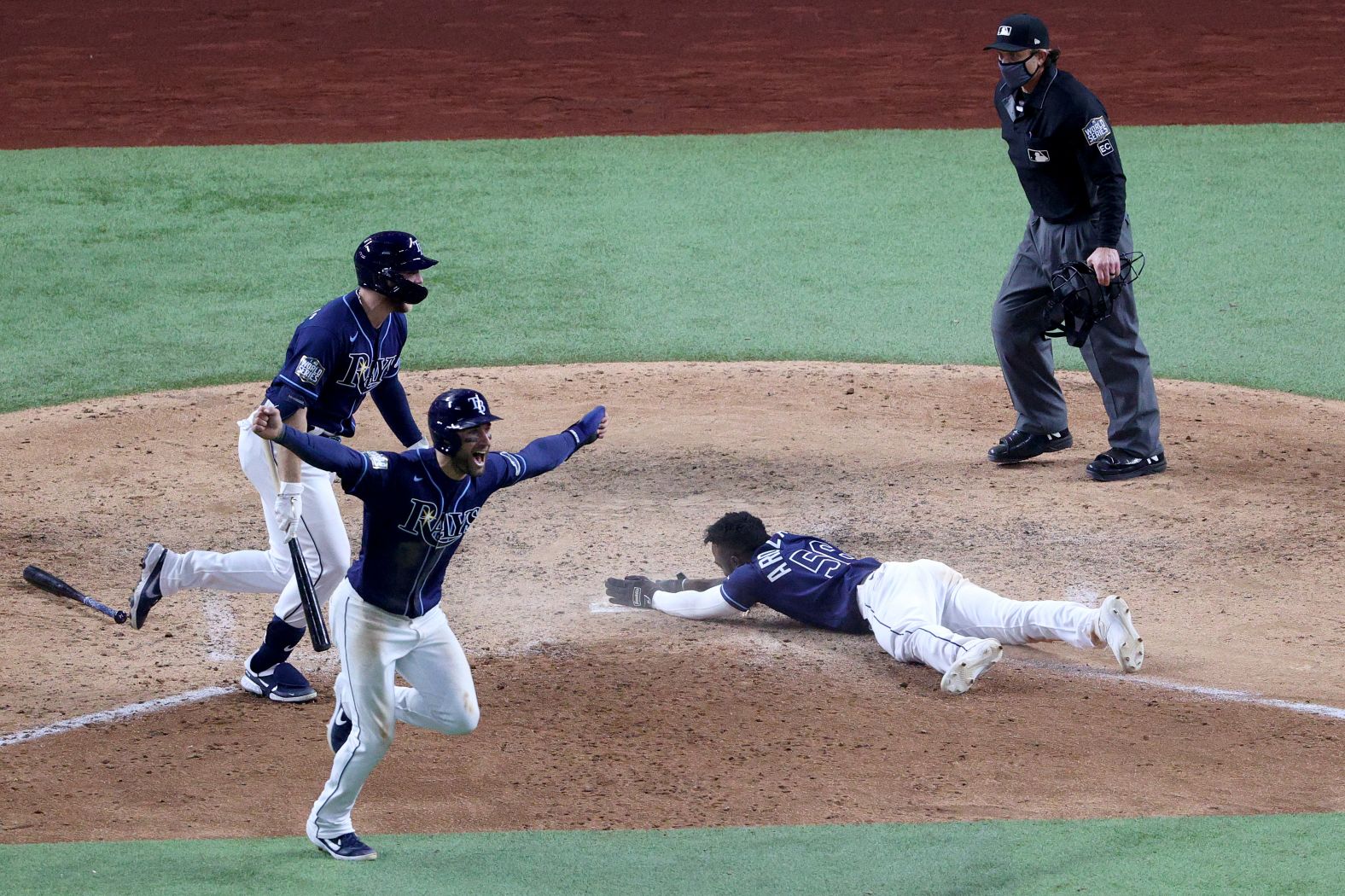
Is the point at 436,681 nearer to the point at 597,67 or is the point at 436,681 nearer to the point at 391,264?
the point at 391,264

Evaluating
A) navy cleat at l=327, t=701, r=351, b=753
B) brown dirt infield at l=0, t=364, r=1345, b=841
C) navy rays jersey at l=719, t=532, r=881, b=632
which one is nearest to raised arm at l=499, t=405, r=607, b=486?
navy cleat at l=327, t=701, r=351, b=753

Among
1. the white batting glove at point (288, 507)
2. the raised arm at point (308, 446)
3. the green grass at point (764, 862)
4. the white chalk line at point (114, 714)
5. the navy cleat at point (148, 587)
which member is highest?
the raised arm at point (308, 446)

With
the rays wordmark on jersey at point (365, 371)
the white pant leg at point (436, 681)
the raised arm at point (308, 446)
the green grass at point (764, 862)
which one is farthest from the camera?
the rays wordmark on jersey at point (365, 371)

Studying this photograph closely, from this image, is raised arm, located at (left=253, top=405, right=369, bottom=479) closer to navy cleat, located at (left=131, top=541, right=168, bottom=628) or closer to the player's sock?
the player's sock

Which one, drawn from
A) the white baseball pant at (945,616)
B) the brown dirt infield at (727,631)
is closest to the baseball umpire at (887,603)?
the white baseball pant at (945,616)

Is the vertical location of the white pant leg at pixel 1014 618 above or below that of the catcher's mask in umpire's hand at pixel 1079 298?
below

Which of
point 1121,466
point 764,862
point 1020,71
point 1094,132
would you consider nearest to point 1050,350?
point 1121,466

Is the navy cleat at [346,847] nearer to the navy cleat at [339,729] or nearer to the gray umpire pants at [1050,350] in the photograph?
the navy cleat at [339,729]

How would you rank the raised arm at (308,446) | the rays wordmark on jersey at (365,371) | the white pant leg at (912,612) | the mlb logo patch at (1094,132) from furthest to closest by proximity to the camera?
the mlb logo patch at (1094,132) → the white pant leg at (912,612) → the rays wordmark on jersey at (365,371) → the raised arm at (308,446)
